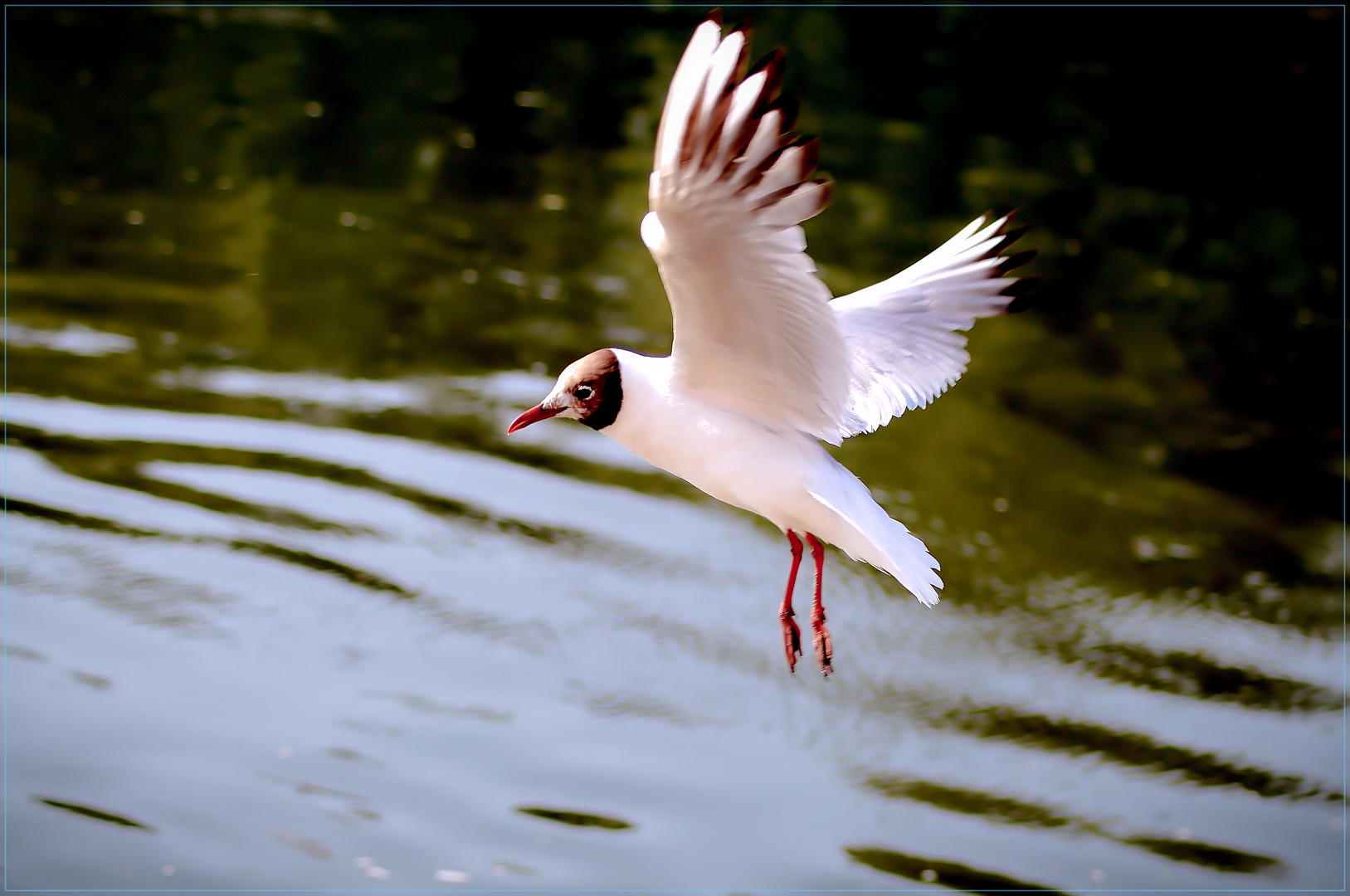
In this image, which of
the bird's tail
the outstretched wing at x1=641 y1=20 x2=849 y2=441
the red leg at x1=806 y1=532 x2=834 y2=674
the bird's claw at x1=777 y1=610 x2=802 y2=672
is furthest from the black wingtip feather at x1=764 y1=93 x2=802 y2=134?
the bird's claw at x1=777 y1=610 x2=802 y2=672

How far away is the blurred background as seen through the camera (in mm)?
9344

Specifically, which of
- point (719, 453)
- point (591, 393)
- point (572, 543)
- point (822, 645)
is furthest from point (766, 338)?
point (572, 543)

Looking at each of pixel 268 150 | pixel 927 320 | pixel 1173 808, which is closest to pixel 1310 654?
pixel 1173 808

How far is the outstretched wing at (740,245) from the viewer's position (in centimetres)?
292

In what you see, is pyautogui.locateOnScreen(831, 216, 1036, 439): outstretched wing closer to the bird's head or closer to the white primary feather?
the white primary feather

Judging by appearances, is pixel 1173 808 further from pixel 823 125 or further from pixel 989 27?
pixel 989 27

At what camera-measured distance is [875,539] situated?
3633 millimetres

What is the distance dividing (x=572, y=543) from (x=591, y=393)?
787 cm

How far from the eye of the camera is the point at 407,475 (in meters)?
12.0

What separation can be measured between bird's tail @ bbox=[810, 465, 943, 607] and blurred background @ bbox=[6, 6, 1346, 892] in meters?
5.65

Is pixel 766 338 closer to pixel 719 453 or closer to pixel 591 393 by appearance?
pixel 719 453

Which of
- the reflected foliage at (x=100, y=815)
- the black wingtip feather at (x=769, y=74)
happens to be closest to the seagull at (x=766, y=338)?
the black wingtip feather at (x=769, y=74)

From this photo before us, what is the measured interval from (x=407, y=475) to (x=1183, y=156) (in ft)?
39.8

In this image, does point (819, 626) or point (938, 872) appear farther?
point (938, 872)
